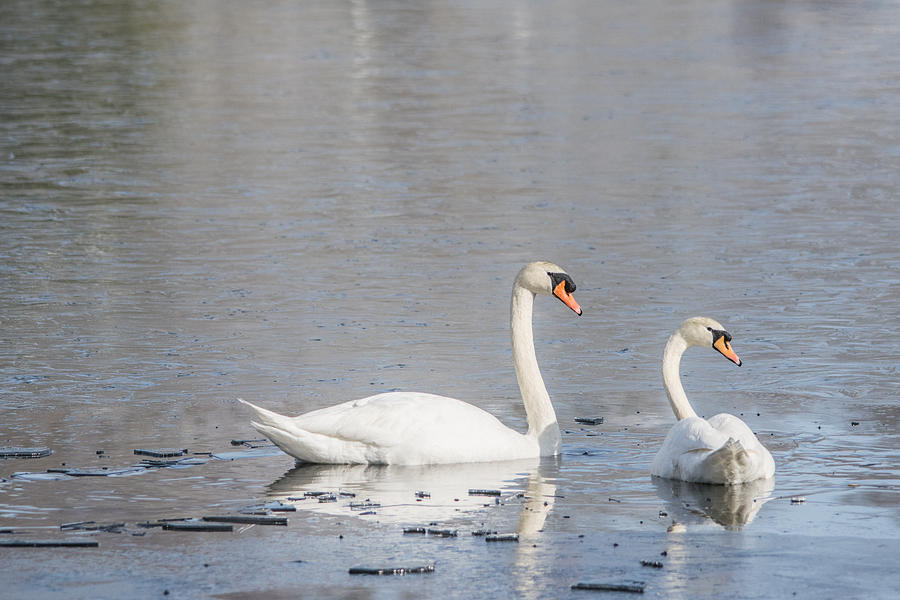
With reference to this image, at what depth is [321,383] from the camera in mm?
11156

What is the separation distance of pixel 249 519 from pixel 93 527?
719 millimetres

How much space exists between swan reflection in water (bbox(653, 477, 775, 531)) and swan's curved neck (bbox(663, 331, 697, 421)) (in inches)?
29.7

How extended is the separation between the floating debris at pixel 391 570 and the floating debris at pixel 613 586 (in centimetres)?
66

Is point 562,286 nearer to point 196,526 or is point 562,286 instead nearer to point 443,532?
point 443,532

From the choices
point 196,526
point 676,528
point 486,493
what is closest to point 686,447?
point 676,528

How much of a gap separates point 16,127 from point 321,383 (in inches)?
621

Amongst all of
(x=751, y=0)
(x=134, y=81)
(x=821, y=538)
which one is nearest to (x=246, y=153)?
(x=134, y=81)

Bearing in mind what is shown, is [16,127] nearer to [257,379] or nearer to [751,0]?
[257,379]

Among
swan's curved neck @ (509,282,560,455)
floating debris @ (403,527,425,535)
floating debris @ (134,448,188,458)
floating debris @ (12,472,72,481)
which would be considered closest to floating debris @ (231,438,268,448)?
floating debris @ (134,448,188,458)

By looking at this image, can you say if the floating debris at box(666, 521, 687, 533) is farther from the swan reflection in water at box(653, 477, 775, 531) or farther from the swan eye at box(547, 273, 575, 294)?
the swan eye at box(547, 273, 575, 294)

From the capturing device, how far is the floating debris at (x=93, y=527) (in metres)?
7.70

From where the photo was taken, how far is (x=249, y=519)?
7871 mm

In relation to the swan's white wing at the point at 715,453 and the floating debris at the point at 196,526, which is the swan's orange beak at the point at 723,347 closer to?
the swan's white wing at the point at 715,453

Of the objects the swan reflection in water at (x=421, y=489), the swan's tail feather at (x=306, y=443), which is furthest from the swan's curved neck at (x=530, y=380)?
the swan's tail feather at (x=306, y=443)
